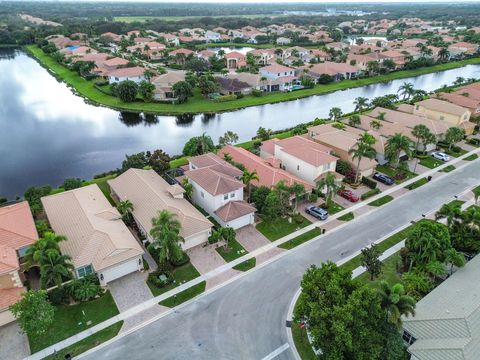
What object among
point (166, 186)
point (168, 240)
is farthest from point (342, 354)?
point (166, 186)

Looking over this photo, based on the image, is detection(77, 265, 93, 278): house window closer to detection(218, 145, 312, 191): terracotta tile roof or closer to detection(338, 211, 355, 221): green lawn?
detection(218, 145, 312, 191): terracotta tile roof

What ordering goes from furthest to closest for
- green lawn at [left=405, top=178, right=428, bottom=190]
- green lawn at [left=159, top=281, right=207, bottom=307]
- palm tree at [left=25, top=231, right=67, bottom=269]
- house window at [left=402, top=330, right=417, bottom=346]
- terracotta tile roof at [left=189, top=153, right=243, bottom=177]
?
green lawn at [left=405, top=178, right=428, bottom=190] < terracotta tile roof at [left=189, top=153, right=243, bottom=177] < green lawn at [left=159, top=281, right=207, bottom=307] < palm tree at [left=25, top=231, right=67, bottom=269] < house window at [left=402, top=330, right=417, bottom=346]

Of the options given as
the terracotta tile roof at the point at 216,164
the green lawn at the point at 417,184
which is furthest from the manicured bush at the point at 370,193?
the terracotta tile roof at the point at 216,164

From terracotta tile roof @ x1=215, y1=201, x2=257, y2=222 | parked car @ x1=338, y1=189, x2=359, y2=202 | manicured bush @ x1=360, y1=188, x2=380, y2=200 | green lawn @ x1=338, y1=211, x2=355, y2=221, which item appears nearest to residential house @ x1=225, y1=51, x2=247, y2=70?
parked car @ x1=338, y1=189, x2=359, y2=202

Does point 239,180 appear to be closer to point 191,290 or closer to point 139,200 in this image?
point 139,200

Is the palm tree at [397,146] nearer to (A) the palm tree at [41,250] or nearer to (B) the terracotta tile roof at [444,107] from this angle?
(B) the terracotta tile roof at [444,107]
